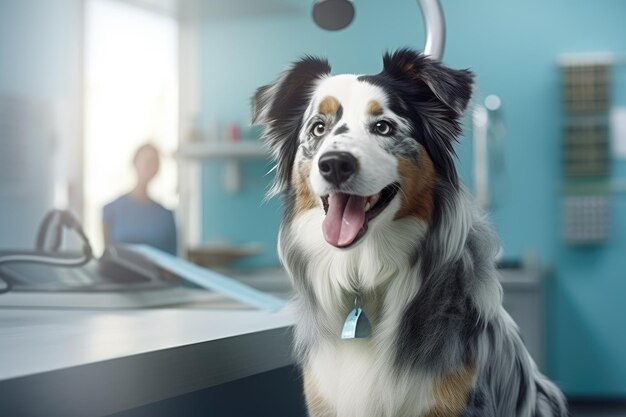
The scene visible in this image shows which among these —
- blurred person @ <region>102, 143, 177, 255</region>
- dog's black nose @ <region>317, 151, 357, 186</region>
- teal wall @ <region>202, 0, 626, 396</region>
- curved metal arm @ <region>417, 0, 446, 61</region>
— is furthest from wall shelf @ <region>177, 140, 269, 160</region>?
dog's black nose @ <region>317, 151, 357, 186</region>

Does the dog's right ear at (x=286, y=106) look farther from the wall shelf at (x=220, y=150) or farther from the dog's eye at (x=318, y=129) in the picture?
the wall shelf at (x=220, y=150)

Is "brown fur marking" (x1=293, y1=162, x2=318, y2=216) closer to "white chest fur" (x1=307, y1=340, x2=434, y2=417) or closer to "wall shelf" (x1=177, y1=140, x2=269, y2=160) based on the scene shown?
"white chest fur" (x1=307, y1=340, x2=434, y2=417)

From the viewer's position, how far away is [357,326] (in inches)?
37.3

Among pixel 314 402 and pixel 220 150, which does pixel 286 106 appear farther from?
pixel 220 150

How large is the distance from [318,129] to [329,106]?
3 cm

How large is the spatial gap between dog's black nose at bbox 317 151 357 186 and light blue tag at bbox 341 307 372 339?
174mm

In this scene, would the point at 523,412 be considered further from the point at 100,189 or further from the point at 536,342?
the point at 100,189

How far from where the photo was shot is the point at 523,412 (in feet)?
3.46

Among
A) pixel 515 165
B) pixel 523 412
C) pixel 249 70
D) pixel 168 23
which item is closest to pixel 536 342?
pixel 515 165

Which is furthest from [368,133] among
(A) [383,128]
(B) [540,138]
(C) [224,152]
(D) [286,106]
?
(B) [540,138]

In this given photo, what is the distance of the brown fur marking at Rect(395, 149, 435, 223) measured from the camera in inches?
37.8

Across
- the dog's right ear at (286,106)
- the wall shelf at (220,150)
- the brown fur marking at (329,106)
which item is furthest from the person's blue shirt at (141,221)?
the brown fur marking at (329,106)

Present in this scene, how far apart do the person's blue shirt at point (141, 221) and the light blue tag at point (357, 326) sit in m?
3.12

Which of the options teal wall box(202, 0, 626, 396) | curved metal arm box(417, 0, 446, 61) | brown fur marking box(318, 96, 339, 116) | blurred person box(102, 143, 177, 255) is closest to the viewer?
brown fur marking box(318, 96, 339, 116)
